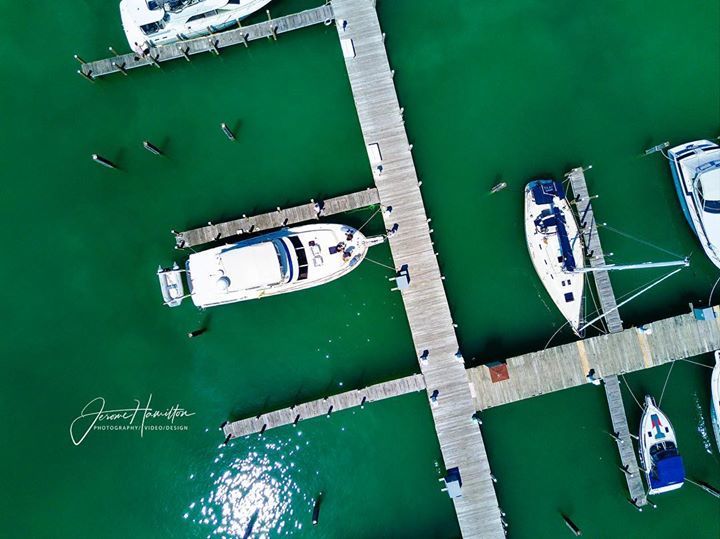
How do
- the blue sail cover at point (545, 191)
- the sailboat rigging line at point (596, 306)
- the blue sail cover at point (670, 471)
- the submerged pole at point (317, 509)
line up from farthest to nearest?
the sailboat rigging line at point (596, 306)
the submerged pole at point (317, 509)
the blue sail cover at point (545, 191)
the blue sail cover at point (670, 471)

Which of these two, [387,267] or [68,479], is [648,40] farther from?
[68,479]

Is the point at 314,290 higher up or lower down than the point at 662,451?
higher up

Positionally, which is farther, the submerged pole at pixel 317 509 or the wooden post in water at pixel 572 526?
the submerged pole at pixel 317 509

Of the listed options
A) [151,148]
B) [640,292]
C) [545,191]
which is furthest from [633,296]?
[151,148]

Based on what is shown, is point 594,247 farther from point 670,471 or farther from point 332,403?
point 332,403

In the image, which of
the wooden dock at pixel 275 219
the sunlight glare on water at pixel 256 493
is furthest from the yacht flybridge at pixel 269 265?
the sunlight glare on water at pixel 256 493

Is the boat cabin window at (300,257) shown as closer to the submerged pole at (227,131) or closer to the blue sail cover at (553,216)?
the submerged pole at (227,131)
